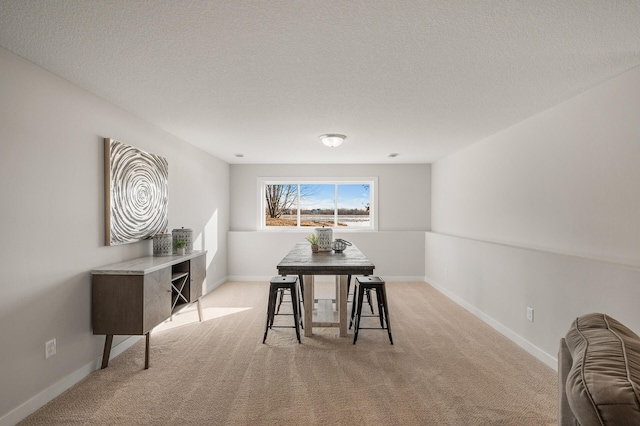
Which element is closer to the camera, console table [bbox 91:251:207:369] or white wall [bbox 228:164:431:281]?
console table [bbox 91:251:207:369]

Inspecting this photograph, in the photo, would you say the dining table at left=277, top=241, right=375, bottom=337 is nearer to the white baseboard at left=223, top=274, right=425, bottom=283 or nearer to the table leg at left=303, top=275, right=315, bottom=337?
the table leg at left=303, top=275, right=315, bottom=337

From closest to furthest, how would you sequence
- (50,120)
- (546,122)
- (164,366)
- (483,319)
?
(50,120) < (164,366) < (546,122) < (483,319)

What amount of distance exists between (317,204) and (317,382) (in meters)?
4.53

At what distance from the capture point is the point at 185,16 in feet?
5.69

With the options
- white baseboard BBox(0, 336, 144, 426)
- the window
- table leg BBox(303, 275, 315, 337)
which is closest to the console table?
white baseboard BBox(0, 336, 144, 426)

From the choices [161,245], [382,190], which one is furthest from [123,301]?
[382,190]

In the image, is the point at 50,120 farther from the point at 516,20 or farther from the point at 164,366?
the point at 516,20

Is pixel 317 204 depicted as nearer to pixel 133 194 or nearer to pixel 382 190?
pixel 382 190

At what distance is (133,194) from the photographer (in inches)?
130

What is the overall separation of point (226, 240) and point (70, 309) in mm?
3920

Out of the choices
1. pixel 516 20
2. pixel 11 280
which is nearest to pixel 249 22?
pixel 516 20

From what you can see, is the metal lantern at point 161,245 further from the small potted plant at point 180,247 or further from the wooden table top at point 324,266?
the wooden table top at point 324,266

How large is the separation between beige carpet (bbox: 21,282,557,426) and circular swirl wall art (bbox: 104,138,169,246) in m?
1.16

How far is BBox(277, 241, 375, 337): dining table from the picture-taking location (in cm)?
308
